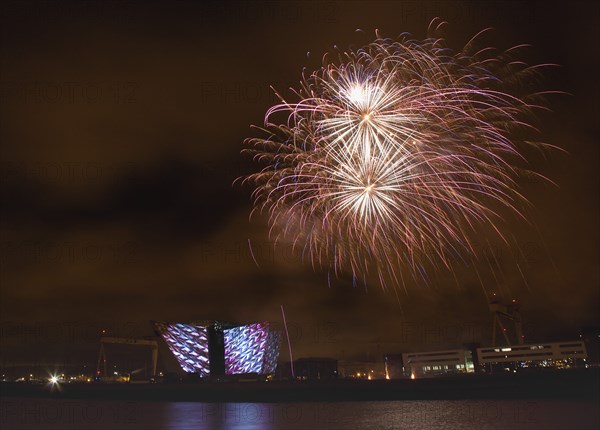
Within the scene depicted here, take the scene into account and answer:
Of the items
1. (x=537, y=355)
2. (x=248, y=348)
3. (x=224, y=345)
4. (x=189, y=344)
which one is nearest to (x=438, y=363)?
(x=537, y=355)

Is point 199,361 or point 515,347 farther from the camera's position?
point 515,347

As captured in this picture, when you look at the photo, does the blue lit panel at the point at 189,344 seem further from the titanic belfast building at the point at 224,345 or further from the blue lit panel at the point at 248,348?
the blue lit panel at the point at 248,348

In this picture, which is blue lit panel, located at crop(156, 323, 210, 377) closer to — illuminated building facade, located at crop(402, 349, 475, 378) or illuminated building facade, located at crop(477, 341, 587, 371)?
illuminated building facade, located at crop(402, 349, 475, 378)

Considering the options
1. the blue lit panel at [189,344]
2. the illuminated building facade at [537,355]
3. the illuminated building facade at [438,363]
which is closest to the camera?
the blue lit panel at [189,344]

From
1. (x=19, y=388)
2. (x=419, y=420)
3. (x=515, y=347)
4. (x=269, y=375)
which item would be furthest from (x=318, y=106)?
(x=515, y=347)

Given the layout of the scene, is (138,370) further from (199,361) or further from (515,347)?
(515,347)

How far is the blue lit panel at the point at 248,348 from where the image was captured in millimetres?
102875

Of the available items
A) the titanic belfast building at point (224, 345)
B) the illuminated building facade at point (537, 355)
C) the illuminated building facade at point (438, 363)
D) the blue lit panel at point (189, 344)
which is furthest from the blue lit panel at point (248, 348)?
the illuminated building facade at point (537, 355)

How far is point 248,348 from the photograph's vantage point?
104 m

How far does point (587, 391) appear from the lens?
1692 inches

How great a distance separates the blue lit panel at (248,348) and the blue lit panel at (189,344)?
4.55 m

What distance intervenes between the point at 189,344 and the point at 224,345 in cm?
735

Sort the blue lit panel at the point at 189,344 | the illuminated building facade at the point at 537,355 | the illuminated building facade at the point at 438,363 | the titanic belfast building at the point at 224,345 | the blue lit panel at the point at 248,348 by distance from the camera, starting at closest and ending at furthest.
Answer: the titanic belfast building at the point at 224,345 → the blue lit panel at the point at 248,348 → the blue lit panel at the point at 189,344 → the illuminated building facade at the point at 537,355 → the illuminated building facade at the point at 438,363

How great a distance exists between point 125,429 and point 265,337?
79028 mm
